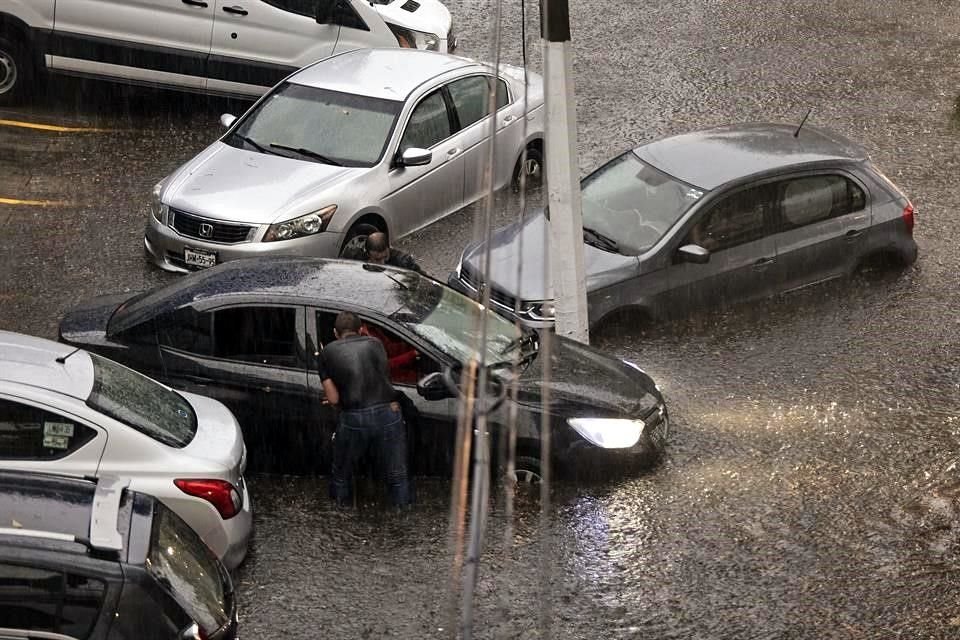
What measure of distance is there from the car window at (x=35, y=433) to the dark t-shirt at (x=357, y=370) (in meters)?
1.48

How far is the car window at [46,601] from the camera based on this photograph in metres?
5.09

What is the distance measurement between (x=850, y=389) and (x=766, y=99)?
706cm

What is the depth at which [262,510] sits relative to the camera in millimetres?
8258

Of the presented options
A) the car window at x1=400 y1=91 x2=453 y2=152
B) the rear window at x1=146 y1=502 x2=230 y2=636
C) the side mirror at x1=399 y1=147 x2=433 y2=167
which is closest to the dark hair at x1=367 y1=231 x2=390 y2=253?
the side mirror at x1=399 y1=147 x2=433 y2=167

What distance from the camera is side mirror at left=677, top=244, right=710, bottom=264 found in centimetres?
1053

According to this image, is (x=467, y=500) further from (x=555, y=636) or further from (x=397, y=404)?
(x=555, y=636)

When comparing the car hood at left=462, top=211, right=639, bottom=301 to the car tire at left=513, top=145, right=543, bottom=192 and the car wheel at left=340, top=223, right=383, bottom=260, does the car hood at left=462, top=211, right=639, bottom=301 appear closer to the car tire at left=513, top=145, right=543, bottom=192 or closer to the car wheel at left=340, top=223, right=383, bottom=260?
the car wheel at left=340, top=223, right=383, bottom=260

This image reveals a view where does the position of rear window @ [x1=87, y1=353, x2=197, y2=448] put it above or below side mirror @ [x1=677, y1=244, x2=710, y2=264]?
below

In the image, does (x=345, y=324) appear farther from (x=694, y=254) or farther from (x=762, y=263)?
(x=762, y=263)

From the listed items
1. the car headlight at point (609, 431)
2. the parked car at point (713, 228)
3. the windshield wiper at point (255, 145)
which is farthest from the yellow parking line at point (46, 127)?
the car headlight at point (609, 431)

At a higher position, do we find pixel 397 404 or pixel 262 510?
pixel 397 404

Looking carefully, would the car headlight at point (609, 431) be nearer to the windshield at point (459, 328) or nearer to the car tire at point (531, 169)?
the windshield at point (459, 328)

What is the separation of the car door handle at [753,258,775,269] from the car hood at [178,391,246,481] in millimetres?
4970

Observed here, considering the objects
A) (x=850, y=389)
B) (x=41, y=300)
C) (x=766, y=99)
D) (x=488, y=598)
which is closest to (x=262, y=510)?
(x=488, y=598)
